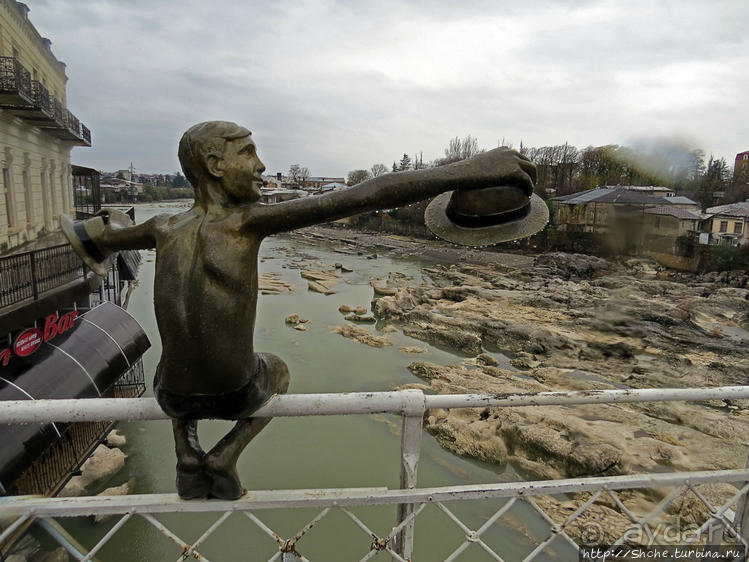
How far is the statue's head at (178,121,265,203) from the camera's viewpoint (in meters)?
1.63

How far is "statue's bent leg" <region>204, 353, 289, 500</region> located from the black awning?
4.48m

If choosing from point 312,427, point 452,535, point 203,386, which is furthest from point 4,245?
point 203,386

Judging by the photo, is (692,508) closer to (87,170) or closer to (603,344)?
(603,344)

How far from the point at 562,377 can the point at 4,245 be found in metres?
13.0

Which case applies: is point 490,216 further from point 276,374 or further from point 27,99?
point 27,99

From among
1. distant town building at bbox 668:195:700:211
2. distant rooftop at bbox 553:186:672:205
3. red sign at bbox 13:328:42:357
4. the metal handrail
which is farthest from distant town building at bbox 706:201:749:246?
red sign at bbox 13:328:42:357

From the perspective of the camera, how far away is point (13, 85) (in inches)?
384

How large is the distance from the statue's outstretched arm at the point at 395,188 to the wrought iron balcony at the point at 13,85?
11.1 m

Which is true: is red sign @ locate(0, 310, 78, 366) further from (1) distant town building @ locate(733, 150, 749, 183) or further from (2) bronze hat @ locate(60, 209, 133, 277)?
(1) distant town building @ locate(733, 150, 749, 183)

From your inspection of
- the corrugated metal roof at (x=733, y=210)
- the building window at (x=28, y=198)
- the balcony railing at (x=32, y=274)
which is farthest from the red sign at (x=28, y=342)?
the corrugated metal roof at (x=733, y=210)

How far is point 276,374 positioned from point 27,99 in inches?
458

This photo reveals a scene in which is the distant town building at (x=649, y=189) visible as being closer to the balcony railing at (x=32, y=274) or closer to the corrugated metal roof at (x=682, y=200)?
the corrugated metal roof at (x=682, y=200)

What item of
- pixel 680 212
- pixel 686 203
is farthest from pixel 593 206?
pixel 686 203

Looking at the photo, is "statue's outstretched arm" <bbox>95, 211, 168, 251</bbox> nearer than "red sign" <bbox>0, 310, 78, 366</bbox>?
Yes
